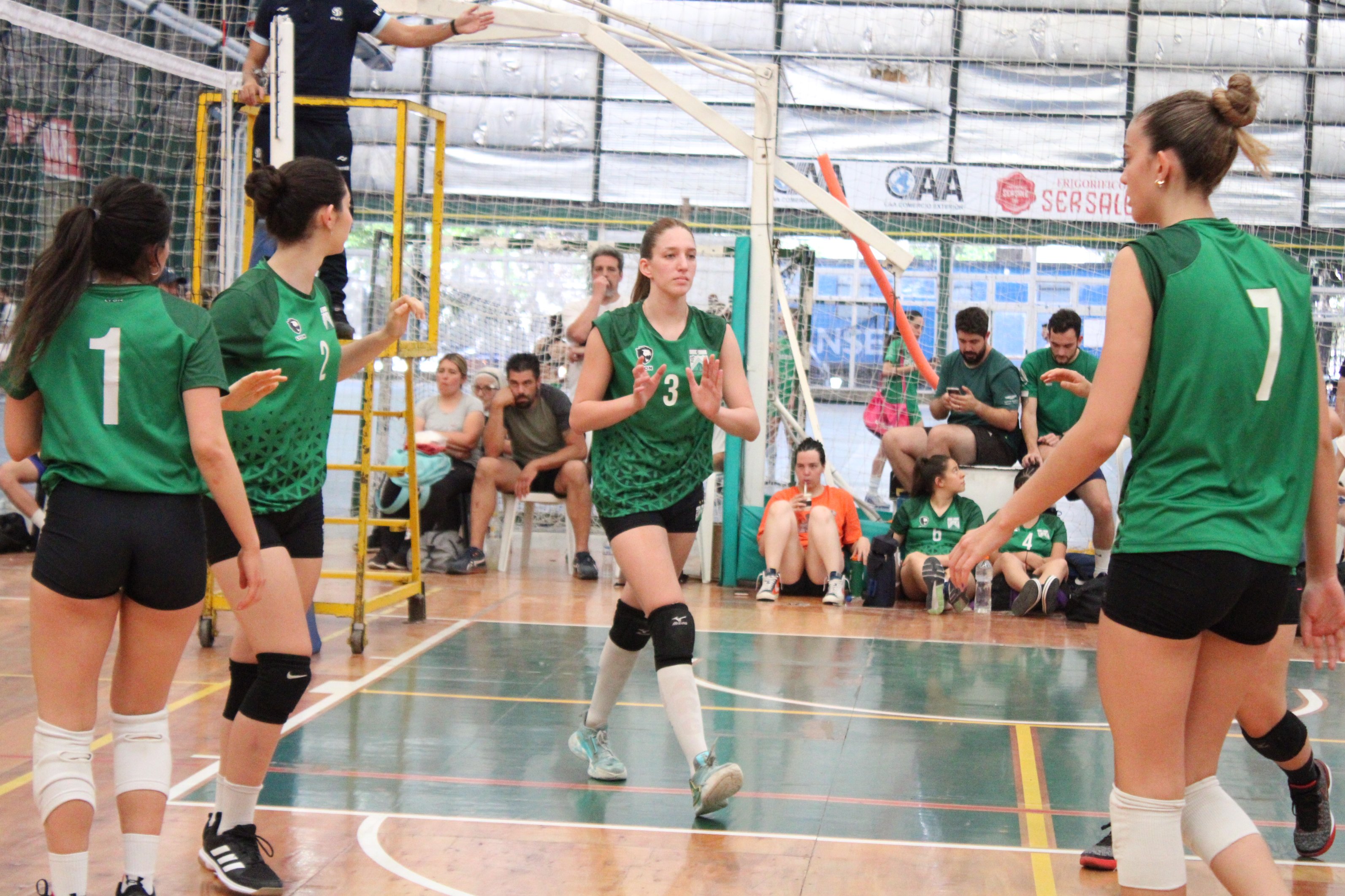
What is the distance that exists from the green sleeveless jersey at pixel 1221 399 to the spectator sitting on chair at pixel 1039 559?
585 centimetres

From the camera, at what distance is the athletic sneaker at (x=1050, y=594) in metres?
8.03

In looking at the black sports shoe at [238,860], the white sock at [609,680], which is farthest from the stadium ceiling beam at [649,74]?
the black sports shoe at [238,860]

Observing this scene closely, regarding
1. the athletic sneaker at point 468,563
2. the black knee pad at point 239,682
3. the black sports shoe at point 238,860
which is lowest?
the athletic sneaker at point 468,563

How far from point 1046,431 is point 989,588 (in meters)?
1.31

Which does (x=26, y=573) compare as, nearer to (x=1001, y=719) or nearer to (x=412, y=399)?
(x=412, y=399)

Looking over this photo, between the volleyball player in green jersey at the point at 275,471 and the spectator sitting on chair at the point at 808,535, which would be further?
the spectator sitting on chair at the point at 808,535

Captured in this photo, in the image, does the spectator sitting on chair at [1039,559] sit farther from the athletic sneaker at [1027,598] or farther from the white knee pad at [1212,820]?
the white knee pad at [1212,820]

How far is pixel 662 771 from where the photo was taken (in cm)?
449

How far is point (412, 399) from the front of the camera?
6680 millimetres

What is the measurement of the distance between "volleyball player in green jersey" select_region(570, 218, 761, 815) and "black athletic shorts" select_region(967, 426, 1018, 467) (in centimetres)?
481

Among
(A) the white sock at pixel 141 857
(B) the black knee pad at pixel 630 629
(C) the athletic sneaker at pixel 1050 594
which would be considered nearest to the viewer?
(A) the white sock at pixel 141 857

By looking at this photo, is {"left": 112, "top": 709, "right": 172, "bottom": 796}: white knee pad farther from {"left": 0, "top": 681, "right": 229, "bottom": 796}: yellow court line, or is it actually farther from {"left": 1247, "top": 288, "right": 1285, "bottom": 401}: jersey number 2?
{"left": 1247, "top": 288, "right": 1285, "bottom": 401}: jersey number 2

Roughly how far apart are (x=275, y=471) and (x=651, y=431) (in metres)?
1.25

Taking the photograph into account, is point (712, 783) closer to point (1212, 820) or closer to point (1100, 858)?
point (1100, 858)
